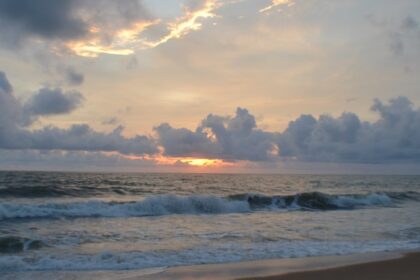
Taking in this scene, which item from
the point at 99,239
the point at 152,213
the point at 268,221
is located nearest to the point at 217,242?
the point at 99,239

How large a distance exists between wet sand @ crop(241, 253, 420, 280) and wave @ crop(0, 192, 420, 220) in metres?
15.5

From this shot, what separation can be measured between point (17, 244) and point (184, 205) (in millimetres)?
14779

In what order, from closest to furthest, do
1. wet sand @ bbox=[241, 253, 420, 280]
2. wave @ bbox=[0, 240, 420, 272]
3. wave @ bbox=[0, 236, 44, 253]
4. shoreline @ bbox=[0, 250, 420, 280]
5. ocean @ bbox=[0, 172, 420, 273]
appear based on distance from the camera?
shoreline @ bbox=[0, 250, 420, 280] → wet sand @ bbox=[241, 253, 420, 280] → wave @ bbox=[0, 240, 420, 272] → ocean @ bbox=[0, 172, 420, 273] → wave @ bbox=[0, 236, 44, 253]

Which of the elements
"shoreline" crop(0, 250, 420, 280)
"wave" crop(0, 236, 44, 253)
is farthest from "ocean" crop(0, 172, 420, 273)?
"shoreline" crop(0, 250, 420, 280)

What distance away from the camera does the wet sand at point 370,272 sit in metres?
10.7

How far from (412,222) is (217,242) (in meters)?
12.4

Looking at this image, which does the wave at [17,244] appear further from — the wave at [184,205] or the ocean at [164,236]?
the wave at [184,205]

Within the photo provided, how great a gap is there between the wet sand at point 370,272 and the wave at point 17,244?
25.2ft

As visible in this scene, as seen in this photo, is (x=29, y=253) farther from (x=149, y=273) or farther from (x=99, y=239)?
(x=149, y=273)

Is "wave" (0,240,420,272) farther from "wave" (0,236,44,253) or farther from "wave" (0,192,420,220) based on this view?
"wave" (0,192,420,220)

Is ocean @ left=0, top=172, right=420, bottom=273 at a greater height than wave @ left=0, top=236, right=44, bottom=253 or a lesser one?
lesser

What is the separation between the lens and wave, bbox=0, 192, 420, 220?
78.1 ft

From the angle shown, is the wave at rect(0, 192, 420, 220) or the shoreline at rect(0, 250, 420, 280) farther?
the wave at rect(0, 192, 420, 220)

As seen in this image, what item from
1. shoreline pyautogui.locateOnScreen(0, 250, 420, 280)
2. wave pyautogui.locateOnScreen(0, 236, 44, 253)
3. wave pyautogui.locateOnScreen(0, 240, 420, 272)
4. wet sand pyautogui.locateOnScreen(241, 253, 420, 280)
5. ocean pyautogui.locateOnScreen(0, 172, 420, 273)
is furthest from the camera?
wave pyautogui.locateOnScreen(0, 236, 44, 253)
